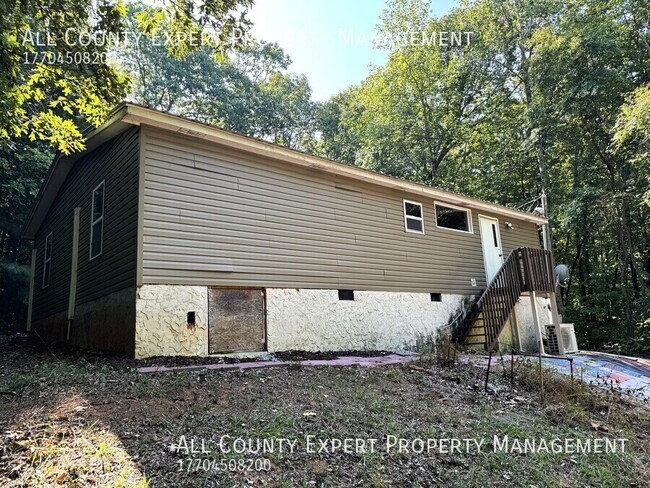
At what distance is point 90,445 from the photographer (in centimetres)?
285

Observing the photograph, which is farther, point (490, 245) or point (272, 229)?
point (490, 245)

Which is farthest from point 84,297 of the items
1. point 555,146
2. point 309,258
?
point 555,146

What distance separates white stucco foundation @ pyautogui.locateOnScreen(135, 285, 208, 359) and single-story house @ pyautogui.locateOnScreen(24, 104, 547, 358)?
0.02 metres

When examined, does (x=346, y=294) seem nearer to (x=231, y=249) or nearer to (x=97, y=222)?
(x=231, y=249)

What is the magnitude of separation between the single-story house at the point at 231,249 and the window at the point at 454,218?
8cm

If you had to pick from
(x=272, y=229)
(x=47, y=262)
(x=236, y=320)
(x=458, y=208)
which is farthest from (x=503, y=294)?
(x=47, y=262)

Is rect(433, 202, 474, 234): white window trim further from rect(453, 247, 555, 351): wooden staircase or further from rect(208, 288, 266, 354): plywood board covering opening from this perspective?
rect(208, 288, 266, 354): plywood board covering opening

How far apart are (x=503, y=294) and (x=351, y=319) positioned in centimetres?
405

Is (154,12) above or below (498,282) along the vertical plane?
above

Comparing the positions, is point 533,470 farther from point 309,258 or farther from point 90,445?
point 309,258

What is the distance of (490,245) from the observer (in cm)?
1232

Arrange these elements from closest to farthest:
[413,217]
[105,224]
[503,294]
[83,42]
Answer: [83,42]
[105,224]
[503,294]
[413,217]

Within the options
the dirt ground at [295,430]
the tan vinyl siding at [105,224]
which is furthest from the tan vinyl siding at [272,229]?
the dirt ground at [295,430]

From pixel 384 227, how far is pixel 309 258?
2.40m
